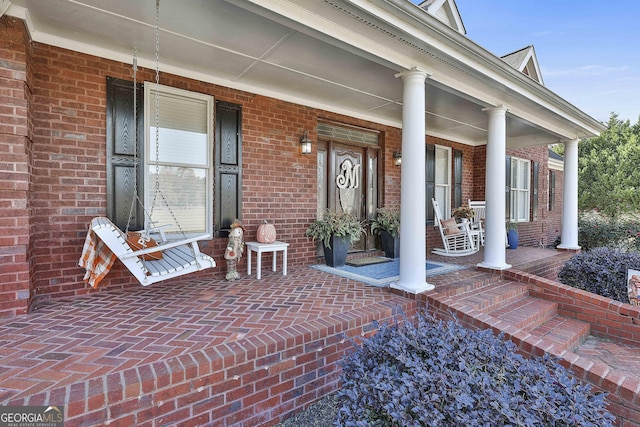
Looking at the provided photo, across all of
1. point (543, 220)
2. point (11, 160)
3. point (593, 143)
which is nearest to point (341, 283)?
point (11, 160)

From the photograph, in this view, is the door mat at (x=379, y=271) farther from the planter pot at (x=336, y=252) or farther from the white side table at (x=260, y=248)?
the white side table at (x=260, y=248)

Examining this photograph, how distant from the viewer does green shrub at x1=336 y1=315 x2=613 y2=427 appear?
3.89 feet

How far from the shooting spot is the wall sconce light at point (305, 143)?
478cm

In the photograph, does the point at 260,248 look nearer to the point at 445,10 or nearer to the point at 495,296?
the point at 495,296

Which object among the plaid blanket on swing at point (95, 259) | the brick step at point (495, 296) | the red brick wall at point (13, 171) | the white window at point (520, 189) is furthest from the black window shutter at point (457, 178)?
the red brick wall at point (13, 171)

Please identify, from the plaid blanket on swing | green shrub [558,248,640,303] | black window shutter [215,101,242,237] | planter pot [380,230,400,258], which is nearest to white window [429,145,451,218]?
planter pot [380,230,400,258]

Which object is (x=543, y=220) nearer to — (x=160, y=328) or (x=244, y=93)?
(x=244, y=93)

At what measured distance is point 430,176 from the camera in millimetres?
6938

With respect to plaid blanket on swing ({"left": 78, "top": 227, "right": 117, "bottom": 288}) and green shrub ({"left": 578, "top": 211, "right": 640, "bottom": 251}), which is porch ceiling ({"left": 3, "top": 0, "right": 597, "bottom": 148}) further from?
green shrub ({"left": 578, "top": 211, "right": 640, "bottom": 251})

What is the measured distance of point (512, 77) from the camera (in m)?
4.05

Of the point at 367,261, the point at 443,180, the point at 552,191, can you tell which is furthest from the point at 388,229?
the point at 552,191

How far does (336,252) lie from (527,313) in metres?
2.48

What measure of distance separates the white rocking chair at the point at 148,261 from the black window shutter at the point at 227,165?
41.6 inches

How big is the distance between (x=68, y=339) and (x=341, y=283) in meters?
2.60
